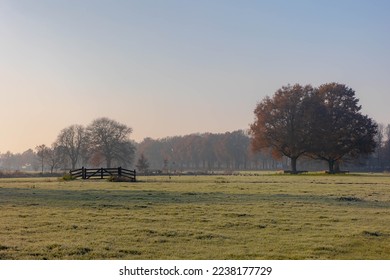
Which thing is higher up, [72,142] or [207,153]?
[72,142]

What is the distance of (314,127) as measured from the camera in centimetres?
7344

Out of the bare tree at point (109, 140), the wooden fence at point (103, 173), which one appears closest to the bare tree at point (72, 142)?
the bare tree at point (109, 140)

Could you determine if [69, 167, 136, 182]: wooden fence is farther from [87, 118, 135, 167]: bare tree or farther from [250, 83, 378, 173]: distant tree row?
[87, 118, 135, 167]: bare tree

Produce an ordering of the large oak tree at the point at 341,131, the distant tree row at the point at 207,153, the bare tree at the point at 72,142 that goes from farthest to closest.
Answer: the distant tree row at the point at 207,153 → the bare tree at the point at 72,142 → the large oak tree at the point at 341,131

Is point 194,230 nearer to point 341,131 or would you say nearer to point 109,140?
point 341,131

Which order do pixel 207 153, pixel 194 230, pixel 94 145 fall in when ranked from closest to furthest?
pixel 194 230 → pixel 94 145 → pixel 207 153

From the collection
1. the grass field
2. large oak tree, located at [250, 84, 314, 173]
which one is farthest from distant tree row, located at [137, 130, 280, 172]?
the grass field

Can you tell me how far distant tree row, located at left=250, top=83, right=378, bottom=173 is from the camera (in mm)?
72812

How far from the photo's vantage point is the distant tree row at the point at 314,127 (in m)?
72.8

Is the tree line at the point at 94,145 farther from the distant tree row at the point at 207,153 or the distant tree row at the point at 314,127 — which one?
the distant tree row at the point at 207,153

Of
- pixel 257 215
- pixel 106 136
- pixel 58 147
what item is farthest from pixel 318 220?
pixel 58 147

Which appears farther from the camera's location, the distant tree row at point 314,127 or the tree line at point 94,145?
the tree line at point 94,145

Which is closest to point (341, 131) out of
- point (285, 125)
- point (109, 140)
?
point (285, 125)
